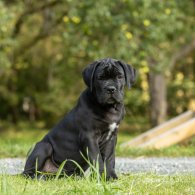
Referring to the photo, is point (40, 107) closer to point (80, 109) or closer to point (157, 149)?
point (157, 149)

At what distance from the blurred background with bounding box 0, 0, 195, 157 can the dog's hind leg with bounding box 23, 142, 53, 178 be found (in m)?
8.04

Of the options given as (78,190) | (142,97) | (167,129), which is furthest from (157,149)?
(142,97)

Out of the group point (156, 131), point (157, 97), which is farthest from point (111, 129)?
point (157, 97)

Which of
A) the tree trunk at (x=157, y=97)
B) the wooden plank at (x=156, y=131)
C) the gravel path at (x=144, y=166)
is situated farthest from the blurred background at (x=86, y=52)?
the gravel path at (x=144, y=166)

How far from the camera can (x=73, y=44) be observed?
1667 centimetres

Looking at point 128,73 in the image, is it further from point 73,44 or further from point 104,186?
point 73,44

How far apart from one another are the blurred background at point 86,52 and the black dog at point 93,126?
8.07 meters

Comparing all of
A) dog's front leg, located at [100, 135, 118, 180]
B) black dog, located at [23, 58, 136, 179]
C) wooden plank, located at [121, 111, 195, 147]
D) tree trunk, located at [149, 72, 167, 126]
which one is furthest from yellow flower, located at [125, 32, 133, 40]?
dog's front leg, located at [100, 135, 118, 180]

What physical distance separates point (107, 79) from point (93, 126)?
0.62 meters

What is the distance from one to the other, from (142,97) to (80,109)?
2030 centimetres

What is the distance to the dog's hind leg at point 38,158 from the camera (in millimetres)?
7293

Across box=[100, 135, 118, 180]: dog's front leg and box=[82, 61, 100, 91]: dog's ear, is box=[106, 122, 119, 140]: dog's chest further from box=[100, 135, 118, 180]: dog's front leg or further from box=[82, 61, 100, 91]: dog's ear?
box=[82, 61, 100, 91]: dog's ear

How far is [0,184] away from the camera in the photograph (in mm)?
5398

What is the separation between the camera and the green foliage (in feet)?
52.0
